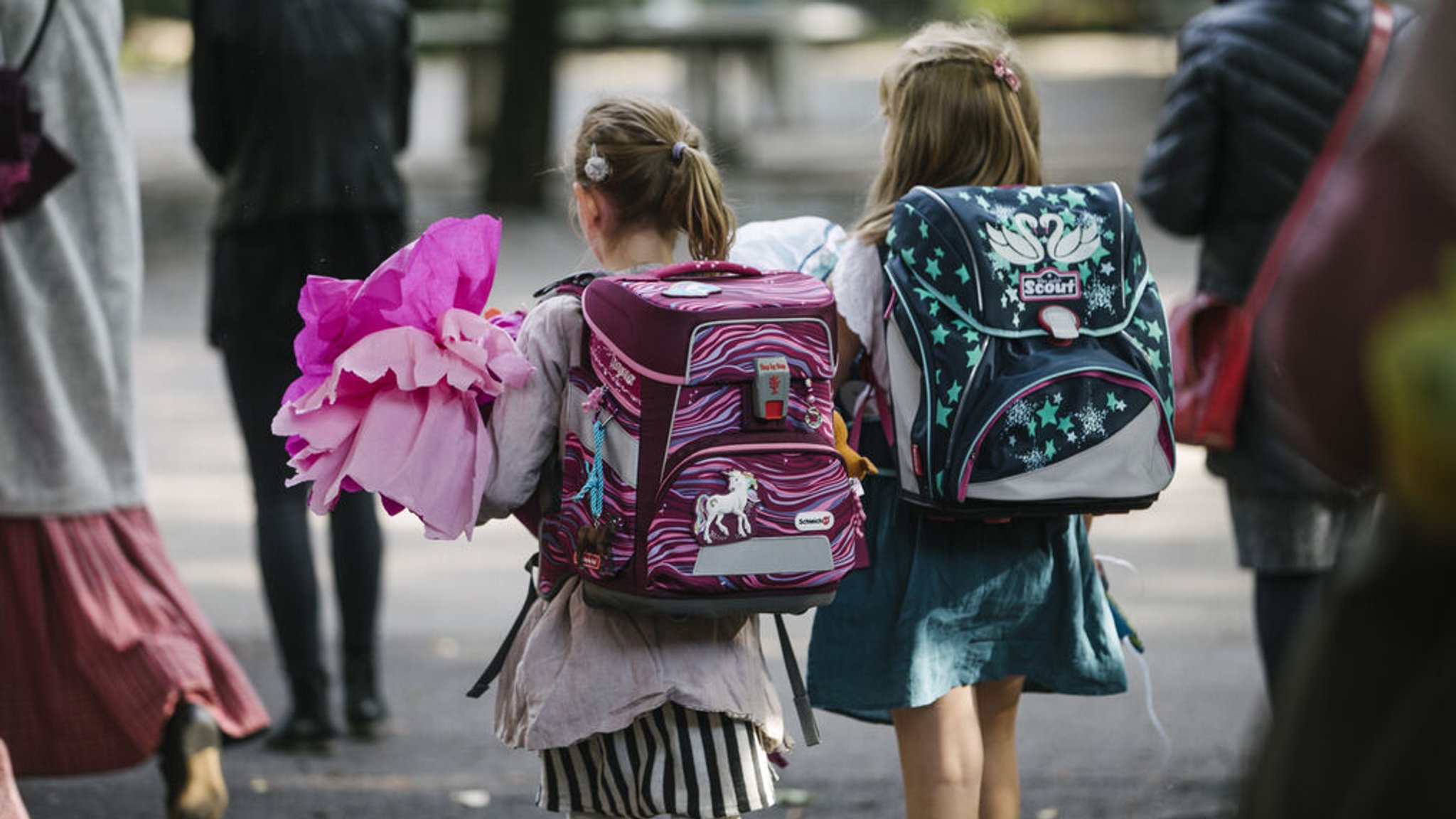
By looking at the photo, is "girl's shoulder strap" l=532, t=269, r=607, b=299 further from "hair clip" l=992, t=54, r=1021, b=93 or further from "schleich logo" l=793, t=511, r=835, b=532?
"hair clip" l=992, t=54, r=1021, b=93

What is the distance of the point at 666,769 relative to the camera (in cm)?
332

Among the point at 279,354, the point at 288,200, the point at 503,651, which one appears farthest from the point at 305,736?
the point at 503,651

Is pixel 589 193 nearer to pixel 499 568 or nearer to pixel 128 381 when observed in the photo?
pixel 128 381

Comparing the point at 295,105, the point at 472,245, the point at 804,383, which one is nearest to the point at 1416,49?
the point at 804,383

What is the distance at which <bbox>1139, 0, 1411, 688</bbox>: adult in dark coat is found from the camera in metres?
4.81

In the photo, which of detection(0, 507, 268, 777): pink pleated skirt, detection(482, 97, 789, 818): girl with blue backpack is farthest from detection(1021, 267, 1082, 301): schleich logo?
detection(0, 507, 268, 777): pink pleated skirt

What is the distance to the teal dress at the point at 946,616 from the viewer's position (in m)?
3.75

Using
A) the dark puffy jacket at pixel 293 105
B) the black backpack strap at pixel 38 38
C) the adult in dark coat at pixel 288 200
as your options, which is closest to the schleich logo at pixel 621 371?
the black backpack strap at pixel 38 38

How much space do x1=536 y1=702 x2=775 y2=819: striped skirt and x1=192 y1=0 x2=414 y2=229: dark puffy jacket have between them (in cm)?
234

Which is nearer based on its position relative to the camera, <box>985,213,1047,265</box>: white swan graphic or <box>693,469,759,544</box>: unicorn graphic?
<box>693,469,759,544</box>: unicorn graphic

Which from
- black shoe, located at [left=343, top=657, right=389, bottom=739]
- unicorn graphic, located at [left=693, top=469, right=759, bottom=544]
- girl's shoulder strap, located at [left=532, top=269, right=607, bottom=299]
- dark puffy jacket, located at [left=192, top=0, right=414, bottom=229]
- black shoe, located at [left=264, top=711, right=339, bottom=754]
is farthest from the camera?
black shoe, located at [left=343, top=657, right=389, bottom=739]

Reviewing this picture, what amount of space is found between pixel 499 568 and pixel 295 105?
2.82 metres

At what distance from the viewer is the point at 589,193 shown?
3520 millimetres

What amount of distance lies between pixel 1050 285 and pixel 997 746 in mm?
995
